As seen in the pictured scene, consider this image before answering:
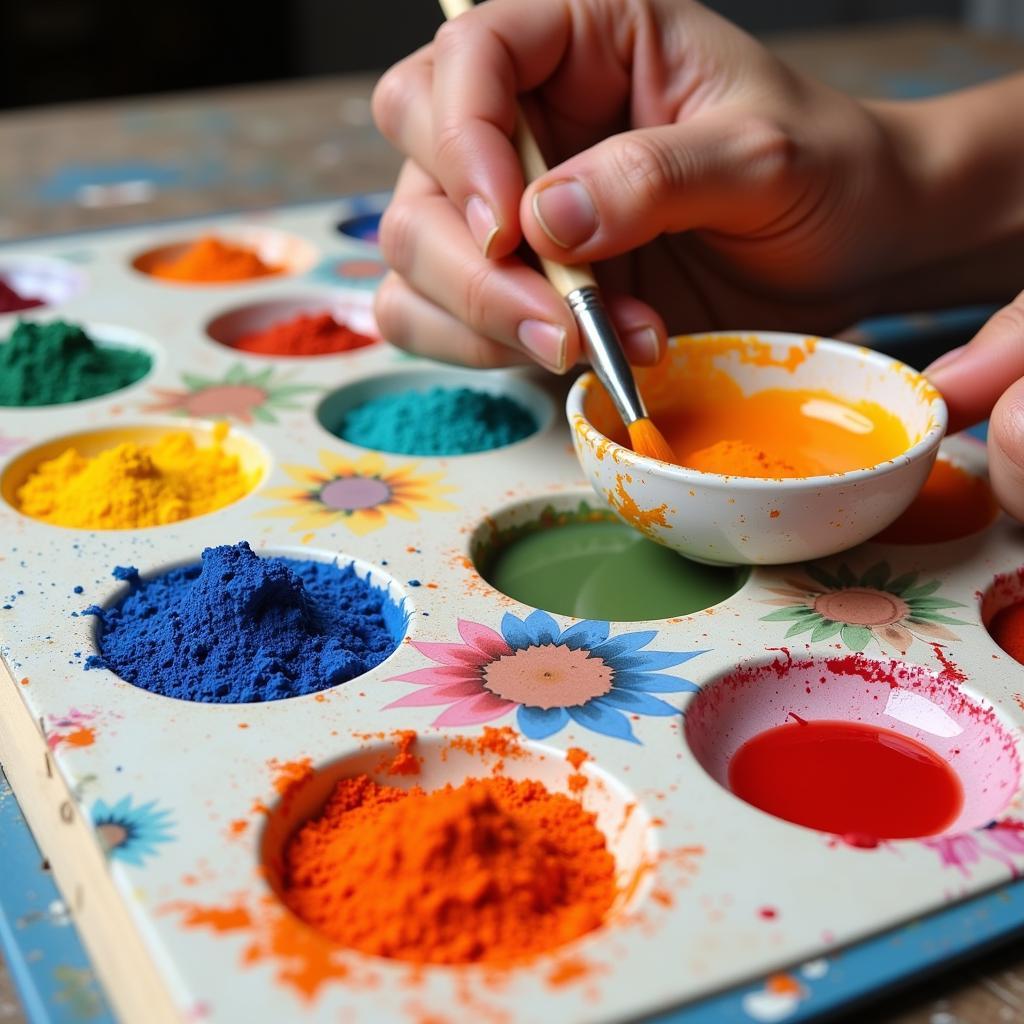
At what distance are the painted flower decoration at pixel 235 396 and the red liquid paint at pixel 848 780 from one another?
505 millimetres

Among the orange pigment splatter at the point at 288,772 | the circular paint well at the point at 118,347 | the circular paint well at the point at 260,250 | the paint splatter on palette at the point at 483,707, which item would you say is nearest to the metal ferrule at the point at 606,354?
the paint splatter on palette at the point at 483,707

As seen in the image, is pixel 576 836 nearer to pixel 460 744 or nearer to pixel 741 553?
pixel 460 744

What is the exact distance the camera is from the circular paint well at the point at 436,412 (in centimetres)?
102

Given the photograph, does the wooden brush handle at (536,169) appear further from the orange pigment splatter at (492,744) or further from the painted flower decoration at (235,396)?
the orange pigment splatter at (492,744)

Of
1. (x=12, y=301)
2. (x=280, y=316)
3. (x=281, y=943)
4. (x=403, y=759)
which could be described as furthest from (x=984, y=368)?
(x=12, y=301)

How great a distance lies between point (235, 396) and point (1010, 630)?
24.5 inches

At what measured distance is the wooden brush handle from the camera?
936 millimetres

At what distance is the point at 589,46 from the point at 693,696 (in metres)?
0.57

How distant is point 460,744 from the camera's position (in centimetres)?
69

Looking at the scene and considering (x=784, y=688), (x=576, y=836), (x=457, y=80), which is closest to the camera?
(x=576, y=836)

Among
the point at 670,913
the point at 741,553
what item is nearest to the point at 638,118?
the point at 741,553

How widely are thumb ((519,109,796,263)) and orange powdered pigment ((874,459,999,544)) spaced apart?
0.80 ft

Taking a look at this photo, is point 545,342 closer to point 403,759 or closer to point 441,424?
point 441,424

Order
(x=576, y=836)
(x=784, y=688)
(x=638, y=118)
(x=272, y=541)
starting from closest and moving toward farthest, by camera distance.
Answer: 1. (x=576, y=836)
2. (x=784, y=688)
3. (x=272, y=541)
4. (x=638, y=118)
